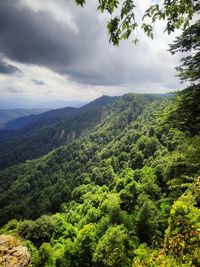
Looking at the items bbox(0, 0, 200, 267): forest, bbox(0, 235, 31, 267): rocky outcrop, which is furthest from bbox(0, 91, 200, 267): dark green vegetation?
bbox(0, 235, 31, 267): rocky outcrop

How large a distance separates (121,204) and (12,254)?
6005 centimetres

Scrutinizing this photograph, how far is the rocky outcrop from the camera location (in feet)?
30.7

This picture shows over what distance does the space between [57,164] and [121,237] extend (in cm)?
15796

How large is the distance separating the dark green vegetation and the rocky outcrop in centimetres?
445

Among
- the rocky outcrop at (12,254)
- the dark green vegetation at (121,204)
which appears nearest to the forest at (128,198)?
the dark green vegetation at (121,204)

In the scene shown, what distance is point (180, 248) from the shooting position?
509cm

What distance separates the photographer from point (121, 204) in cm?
6731

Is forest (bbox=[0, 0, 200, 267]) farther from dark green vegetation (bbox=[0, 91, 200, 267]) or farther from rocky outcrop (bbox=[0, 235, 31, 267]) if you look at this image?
rocky outcrop (bbox=[0, 235, 31, 267])

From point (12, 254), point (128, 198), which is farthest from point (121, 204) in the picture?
point (12, 254)

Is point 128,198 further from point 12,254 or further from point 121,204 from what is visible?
point 12,254

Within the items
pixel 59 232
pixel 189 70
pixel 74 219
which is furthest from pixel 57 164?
pixel 189 70

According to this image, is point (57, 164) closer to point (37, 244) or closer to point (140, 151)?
point (140, 151)

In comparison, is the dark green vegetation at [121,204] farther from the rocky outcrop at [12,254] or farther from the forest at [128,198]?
the rocky outcrop at [12,254]

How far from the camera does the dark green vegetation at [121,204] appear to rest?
10.6 m
